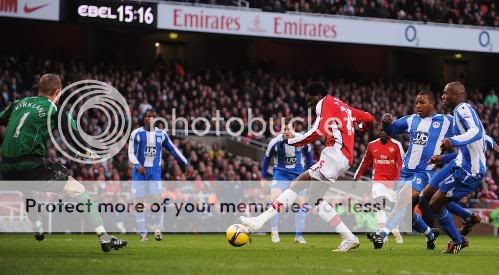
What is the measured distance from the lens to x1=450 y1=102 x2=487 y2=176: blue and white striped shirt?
12.9 meters

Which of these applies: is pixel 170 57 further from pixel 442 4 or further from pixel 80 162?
pixel 80 162

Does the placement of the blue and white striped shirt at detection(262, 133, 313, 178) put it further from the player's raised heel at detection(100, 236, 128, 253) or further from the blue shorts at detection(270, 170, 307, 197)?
the player's raised heel at detection(100, 236, 128, 253)

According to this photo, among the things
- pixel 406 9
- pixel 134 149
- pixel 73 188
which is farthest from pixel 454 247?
pixel 406 9

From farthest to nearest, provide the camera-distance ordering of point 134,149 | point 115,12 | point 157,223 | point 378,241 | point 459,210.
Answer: point 115,12, point 134,149, point 157,223, point 459,210, point 378,241

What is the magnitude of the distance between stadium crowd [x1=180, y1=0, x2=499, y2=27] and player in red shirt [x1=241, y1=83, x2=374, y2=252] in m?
23.4

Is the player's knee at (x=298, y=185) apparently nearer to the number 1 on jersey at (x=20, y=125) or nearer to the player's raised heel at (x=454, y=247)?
the player's raised heel at (x=454, y=247)

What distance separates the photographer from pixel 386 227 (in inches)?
579

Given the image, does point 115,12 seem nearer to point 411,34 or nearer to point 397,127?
point 411,34

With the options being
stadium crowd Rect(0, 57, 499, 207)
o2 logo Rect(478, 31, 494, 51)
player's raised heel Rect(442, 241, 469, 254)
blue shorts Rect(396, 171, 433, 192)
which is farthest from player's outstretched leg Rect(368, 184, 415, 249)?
o2 logo Rect(478, 31, 494, 51)

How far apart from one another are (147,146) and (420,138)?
654 centimetres

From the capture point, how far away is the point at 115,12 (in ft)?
107

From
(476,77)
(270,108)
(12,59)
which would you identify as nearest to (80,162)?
(12,59)

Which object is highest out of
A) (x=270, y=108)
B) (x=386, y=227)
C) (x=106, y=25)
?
(x=106, y=25)

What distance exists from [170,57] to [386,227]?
27977 mm
